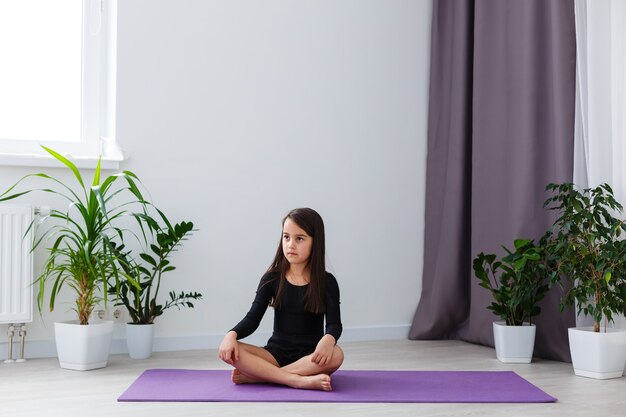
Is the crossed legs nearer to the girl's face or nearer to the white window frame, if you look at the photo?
the girl's face

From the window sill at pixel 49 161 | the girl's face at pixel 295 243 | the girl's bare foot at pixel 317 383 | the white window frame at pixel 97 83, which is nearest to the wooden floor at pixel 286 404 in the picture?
the girl's bare foot at pixel 317 383

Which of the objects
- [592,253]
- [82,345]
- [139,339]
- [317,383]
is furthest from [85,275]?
[592,253]

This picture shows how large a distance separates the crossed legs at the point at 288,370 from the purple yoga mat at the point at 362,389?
3 cm

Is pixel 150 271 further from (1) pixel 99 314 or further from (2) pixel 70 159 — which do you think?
(2) pixel 70 159

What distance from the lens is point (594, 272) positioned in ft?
8.71

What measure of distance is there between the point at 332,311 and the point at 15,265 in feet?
4.35

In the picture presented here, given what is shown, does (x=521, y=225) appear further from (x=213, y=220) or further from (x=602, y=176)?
(x=213, y=220)

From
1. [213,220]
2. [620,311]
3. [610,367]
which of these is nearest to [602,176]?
[620,311]

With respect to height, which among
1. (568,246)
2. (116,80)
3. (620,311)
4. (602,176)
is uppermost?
(116,80)

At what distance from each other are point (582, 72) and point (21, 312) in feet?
7.98

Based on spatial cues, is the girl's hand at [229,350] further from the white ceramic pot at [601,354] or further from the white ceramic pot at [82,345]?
the white ceramic pot at [601,354]

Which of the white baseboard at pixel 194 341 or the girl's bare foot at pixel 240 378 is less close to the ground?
the girl's bare foot at pixel 240 378

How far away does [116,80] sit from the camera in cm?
320

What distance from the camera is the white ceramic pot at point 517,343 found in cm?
295
